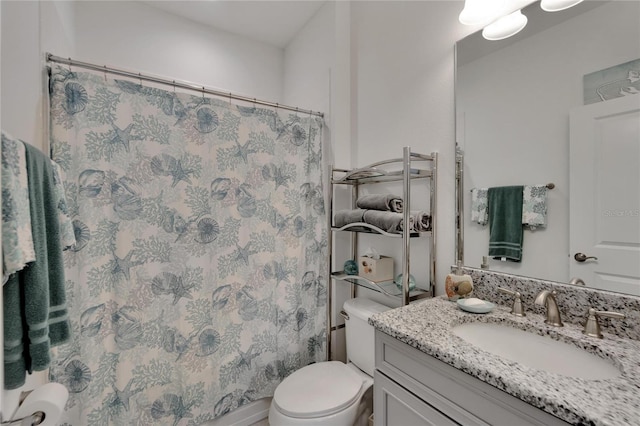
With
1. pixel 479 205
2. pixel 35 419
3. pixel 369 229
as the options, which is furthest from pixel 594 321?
pixel 35 419

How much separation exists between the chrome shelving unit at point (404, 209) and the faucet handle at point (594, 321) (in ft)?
1.87

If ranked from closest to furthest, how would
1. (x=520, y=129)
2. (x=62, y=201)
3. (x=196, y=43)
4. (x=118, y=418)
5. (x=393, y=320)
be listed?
(x=62, y=201), (x=393, y=320), (x=520, y=129), (x=118, y=418), (x=196, y=43)

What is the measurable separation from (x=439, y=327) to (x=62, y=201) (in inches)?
48.9

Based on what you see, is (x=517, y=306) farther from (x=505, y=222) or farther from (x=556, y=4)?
(x=556, y=4)

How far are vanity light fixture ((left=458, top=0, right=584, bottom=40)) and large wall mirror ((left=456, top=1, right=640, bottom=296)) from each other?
26 millimetres

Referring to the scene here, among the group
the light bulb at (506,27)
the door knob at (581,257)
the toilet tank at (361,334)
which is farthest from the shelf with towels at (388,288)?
the light bulb at (506,27)

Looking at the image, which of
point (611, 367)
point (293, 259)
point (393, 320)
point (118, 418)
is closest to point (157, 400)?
point (118, 418)

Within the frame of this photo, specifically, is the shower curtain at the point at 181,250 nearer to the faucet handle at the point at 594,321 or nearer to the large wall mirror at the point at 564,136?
the large wall mirror at the point at 564,136

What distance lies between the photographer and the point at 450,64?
1.31m

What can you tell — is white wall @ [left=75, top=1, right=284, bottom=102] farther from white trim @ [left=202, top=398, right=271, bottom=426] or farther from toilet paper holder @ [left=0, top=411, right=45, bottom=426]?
white trim @ [left=202, top=398, right=271, bottom=426]

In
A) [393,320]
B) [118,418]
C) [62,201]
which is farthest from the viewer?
[118,418]

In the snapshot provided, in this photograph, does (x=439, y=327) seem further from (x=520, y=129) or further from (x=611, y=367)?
(x=520, y=129)

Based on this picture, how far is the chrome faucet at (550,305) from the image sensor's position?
0.89m

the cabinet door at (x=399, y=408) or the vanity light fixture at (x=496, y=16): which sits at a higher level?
the vanity light fixture at (x=496, y=16)
